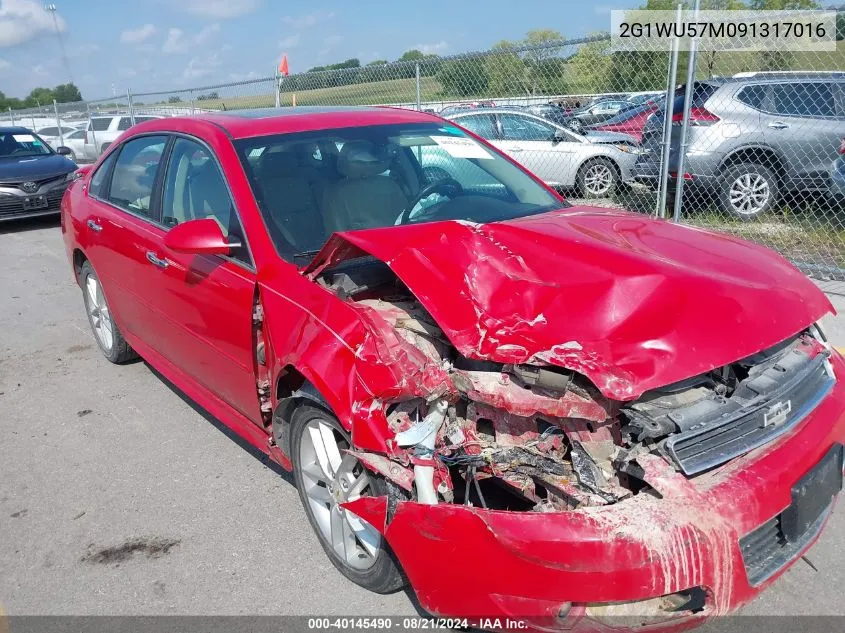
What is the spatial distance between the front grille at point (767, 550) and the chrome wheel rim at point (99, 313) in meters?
4.31

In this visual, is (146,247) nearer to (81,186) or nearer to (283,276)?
(283,276)

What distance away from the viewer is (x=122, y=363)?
5.29m

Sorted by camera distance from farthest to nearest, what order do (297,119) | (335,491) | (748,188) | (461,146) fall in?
(748,188) → (461,146) → (297,119) → (335,491)

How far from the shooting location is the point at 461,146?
4.03 m

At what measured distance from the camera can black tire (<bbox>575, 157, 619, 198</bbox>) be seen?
978 cm

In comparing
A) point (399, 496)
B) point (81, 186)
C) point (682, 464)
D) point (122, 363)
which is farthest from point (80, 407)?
point (682, 464)

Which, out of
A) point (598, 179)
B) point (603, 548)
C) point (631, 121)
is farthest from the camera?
point (598, 179)

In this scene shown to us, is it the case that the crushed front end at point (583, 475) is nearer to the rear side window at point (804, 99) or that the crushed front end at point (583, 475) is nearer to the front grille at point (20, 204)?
the rear side window at point (804, 99)

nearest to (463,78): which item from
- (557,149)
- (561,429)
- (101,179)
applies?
(557,149)

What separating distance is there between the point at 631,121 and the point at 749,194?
2.16m

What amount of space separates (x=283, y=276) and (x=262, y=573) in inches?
48.1

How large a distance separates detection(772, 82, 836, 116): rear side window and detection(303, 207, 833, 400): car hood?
6.36 meters

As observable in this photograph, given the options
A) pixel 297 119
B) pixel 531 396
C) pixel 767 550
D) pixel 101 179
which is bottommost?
pixel 767 550

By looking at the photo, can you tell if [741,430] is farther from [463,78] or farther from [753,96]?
[463,78]
